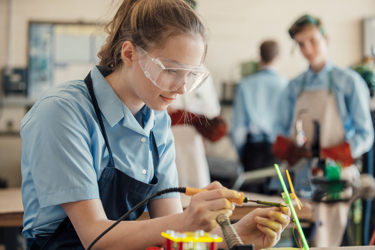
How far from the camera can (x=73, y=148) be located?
1.11 metres

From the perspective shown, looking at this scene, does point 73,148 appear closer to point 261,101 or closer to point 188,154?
point 188,154

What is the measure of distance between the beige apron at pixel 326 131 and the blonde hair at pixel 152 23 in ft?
5.34

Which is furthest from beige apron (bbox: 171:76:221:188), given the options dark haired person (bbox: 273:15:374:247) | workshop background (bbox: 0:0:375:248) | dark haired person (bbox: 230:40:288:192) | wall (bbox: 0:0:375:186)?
wall (bbox: 0:0:375:186)

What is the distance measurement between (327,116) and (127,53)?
2.04m

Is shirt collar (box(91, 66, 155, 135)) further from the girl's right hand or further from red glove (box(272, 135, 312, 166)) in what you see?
red glove (box(272, 135, 312, 166))

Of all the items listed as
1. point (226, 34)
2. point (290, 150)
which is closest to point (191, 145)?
point (290, 150)

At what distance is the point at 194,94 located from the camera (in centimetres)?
316

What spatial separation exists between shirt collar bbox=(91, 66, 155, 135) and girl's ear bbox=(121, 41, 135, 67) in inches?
4.4

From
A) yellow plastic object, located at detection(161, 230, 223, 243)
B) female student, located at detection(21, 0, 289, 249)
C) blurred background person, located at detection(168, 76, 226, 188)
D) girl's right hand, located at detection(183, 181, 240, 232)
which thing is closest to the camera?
yellow plastic object, located at detection(161, 230, 223, 243)

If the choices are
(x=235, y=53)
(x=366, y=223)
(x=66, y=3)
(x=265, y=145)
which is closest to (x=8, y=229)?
(x=366, y=223)

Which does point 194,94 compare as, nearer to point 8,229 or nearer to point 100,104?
point 8,229

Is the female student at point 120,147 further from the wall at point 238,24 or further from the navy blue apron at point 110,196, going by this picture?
the wall at point 238,24

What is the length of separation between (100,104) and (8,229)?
1.34 m

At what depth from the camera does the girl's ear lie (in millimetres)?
1220
